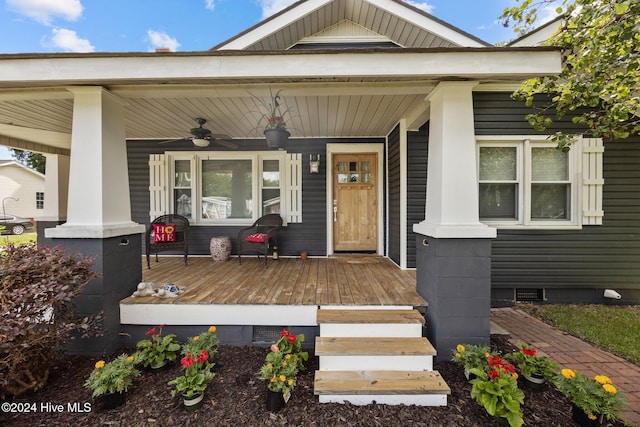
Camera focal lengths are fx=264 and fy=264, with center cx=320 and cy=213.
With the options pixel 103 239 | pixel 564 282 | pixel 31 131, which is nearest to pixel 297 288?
pixel 103 239

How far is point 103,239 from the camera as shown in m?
2.30

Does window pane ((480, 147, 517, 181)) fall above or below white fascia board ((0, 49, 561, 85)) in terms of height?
below

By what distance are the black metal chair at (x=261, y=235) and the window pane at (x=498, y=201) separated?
123 inches

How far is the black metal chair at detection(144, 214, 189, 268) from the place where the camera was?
403cm

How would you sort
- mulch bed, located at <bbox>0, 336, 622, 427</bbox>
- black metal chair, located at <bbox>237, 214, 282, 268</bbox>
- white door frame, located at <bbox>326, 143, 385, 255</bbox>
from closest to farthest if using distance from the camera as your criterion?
mulch bed, located at <bbox>0, 336, 622, 427</bbox> < black metal chair, located at <bbox>237, 214, 282, 268</bbox> < white door frame, located at <bbox>326, 143, 385, 255</bbox>

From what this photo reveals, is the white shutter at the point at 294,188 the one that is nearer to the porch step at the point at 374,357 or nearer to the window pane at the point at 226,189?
the window pane at the point at 226,189

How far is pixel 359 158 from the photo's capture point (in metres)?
4.81

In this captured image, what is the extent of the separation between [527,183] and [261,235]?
12.7 feet

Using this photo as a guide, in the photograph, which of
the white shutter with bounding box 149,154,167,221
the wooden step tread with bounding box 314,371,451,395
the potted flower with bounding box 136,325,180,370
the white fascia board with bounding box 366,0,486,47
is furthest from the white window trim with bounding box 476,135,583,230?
the white shutter with bounding box 149,154,167,221

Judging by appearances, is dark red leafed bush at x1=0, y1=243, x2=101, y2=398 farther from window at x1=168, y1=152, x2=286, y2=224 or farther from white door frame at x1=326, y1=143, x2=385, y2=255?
white door frame at x1=326, y1=143, x2=385, y2=255

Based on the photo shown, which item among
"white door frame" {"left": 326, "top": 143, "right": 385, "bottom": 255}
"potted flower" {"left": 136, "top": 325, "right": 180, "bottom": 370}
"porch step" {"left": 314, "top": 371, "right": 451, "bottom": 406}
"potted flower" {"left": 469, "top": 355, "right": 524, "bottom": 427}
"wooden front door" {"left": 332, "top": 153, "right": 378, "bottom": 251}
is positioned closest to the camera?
"potted flower" {"left": 469, "top": 355, "right": 524, "bottom": 427}

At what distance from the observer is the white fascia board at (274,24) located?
3.57 metres


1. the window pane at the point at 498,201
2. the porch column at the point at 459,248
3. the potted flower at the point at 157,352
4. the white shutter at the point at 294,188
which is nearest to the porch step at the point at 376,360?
the porch column at the point at 459,248

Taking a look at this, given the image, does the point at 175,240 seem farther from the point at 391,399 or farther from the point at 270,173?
the point at 391,399
